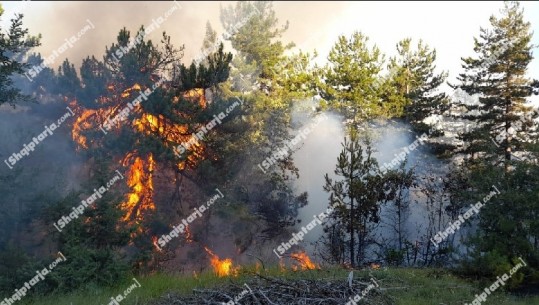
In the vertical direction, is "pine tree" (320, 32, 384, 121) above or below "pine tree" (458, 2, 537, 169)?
above

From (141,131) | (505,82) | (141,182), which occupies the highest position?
(141,131)

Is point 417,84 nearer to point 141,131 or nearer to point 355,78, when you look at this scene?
point 355,78

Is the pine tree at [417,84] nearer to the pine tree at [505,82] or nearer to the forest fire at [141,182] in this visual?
the pine tree at [505,82]

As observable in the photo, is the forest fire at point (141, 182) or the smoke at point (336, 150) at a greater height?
the forest fire at point (141, 182)

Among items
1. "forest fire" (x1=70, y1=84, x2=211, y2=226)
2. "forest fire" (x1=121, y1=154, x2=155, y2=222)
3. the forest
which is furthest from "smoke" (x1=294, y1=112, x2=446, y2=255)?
"forest fire" (x1=121, y1=154, x2=155, y2=222)

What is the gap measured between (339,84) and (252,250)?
18308 mm

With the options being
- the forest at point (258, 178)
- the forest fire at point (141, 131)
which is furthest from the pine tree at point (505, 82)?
the forest fire at point (141, 131)

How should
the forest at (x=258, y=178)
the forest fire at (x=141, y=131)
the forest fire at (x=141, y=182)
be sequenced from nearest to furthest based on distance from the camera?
the forest at (x=258, y=178)
the forest fire at (x=141, y=131)
the forest fire at (x=141, y=182)

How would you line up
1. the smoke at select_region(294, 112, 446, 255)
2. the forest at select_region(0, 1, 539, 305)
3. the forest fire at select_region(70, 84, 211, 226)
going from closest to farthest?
the forest at select_region(0, 1, 539, 305) < the forest fire at select_region(70, 84, 211, 226) < the smoke at select_region(294, 112, 446, 255)

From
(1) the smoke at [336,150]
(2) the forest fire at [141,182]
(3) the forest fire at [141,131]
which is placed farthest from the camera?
(1) the smoke at [336,150]

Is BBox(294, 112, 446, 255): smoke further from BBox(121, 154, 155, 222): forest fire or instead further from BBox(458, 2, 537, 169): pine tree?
BBox(121, 154, 155, 222): forest fire

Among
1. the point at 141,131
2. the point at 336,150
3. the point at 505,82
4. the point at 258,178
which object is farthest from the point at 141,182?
the point at 505,82

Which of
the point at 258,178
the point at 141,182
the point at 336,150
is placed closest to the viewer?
the point at 141,182

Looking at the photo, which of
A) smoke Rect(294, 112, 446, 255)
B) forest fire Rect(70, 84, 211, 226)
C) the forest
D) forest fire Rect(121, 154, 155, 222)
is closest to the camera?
the forest
